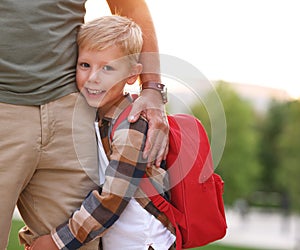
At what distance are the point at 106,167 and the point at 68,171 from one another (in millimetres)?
118

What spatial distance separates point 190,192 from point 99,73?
18.4 inches

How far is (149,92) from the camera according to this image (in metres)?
2.72

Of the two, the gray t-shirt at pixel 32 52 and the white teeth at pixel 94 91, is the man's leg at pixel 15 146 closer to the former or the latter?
the gray t-shirt at pixel 32 52

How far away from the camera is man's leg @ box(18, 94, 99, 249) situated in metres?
2.56

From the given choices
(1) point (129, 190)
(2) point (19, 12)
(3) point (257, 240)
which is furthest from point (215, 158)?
(3) point (257, 240)

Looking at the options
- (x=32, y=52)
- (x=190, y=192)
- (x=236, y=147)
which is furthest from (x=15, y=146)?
(x=236, y=147)

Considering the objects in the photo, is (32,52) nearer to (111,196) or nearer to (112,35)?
(112,35)

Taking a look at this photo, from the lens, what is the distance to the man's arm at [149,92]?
2613 millimetres

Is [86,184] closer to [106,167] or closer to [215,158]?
[106,167]

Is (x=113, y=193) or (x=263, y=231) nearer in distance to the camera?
(x=113, y=193)

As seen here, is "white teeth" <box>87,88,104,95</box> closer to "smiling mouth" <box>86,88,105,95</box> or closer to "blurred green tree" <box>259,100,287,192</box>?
"smiling mouth" <box>86,88,105,95</box>

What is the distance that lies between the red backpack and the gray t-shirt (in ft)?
0.81

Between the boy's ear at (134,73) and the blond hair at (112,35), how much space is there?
26 mm

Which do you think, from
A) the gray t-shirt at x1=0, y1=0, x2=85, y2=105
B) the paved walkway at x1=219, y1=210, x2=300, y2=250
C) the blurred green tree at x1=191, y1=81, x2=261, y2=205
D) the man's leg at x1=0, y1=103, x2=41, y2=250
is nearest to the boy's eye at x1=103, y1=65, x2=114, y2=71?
the gray t-shirt at x1=0, y1=0, x2=85, y2=105
